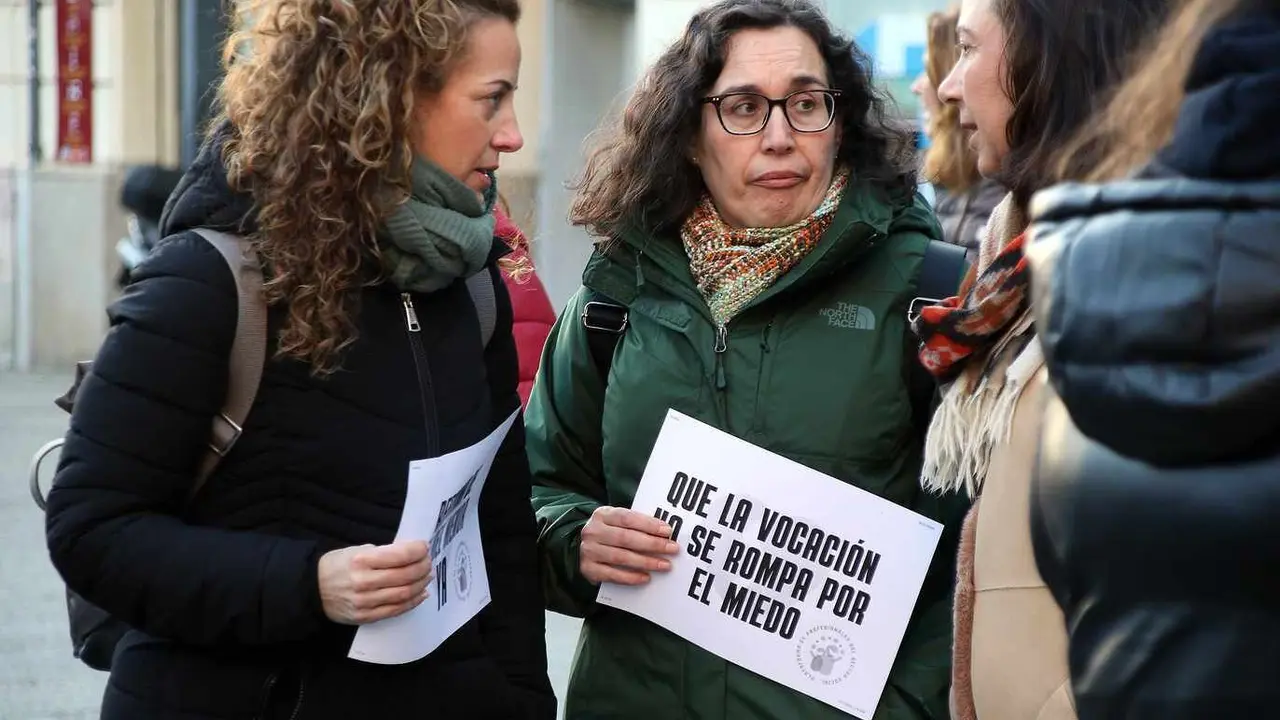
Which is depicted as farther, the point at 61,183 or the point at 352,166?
the point at 61,183

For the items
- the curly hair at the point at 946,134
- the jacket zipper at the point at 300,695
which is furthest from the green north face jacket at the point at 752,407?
the curly hair at the point at 946,134

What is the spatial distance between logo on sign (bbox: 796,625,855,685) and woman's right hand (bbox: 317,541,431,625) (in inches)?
25.6

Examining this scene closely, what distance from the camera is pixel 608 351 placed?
269 cm

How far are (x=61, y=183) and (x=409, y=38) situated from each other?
10.5m

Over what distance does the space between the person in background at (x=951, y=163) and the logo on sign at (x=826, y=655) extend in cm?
218

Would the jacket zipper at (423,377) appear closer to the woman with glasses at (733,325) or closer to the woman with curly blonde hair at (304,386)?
the woman with curly blonde hair at (304,386)

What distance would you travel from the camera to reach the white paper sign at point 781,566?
7.93ft

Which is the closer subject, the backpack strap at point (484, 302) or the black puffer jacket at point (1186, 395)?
the black puffer jacket at point (1186, 395)

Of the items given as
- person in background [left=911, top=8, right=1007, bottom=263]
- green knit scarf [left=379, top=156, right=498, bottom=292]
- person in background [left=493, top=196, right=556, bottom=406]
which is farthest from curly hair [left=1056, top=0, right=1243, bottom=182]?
person in background [left=911, top=8, right=1007, bottom=263]

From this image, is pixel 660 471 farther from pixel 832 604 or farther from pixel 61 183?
pixel 61 183

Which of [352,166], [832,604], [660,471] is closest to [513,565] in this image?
[660,471]

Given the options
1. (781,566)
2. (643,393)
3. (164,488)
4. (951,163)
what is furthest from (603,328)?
(951,163)

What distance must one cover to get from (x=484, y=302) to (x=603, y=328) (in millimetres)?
307

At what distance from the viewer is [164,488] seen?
6.70 feet
